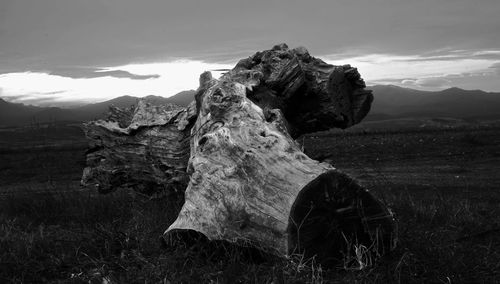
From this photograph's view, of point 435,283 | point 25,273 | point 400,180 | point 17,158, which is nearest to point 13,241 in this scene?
point 25,273

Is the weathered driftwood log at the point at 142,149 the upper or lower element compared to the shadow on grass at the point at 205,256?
upper

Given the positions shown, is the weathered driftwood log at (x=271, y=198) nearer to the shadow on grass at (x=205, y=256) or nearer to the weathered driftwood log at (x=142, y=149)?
the shadow on grass at (x=205, y=256)

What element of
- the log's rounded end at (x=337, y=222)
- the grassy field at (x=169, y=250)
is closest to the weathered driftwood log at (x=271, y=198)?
the log's rounded end at (x=337, y=222)

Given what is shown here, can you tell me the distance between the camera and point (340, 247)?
3.83 meters

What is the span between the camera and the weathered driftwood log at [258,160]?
12.3 ft

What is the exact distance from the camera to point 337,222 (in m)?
3.79

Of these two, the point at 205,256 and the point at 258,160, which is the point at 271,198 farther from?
the point at 205,256

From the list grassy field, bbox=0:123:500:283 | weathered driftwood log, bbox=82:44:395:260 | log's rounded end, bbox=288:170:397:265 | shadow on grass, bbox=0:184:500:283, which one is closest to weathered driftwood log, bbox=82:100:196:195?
weathered driftwood log, bbox=82:44:395:260

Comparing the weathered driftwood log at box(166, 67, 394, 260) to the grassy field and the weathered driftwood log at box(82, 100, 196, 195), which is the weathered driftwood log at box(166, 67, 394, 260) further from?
the weathered driftwood log at box(82, 100, 196, 195)

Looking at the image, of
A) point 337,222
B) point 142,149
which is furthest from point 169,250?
point 142,149

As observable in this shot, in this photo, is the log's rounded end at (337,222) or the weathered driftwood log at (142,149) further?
the weathered driftwood log at (142,149)

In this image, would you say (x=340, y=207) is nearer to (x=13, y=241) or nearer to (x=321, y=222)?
(x=321, y=222)

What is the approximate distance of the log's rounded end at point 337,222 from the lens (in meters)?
3.66

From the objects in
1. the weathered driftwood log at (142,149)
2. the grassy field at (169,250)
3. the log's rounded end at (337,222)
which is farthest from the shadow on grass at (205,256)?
the weathered driftwood log at (142,149)
